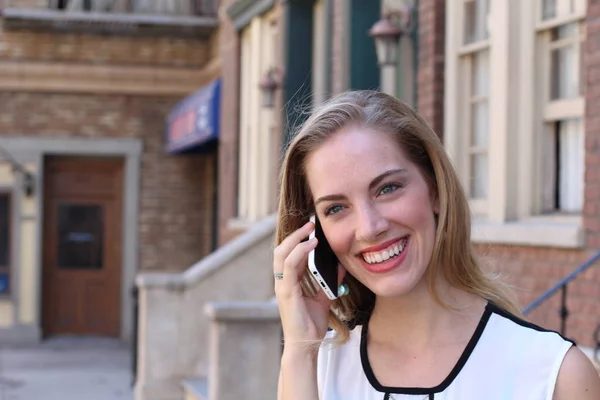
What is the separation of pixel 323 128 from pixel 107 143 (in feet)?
51.4

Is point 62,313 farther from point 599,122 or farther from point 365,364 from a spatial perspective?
point 365,364

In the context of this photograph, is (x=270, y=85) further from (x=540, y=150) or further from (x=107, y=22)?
(x=107, y=22)

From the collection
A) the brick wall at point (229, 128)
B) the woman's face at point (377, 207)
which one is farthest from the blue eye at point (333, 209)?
the brick wall at point (229, 128)

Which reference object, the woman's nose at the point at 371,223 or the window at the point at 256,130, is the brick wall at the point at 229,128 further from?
the woman's nose at the point at 371,223

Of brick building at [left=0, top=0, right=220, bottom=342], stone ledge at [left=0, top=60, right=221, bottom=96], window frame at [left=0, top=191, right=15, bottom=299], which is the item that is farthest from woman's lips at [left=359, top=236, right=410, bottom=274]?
window frame at [left=0, top=191, right=15, bottom=299]

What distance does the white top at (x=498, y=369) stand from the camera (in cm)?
211

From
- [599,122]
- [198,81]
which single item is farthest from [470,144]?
[198,81]

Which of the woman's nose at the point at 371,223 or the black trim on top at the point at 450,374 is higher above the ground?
the woman's nose at the point at 371,223

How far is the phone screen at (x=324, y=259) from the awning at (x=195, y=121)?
492 inches

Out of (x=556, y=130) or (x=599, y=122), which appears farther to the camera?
(x=556, y=130)

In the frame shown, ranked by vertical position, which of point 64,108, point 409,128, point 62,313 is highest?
point 64,108

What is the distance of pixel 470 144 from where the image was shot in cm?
814

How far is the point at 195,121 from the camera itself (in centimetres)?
1575

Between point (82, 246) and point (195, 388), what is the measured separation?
9122mm
